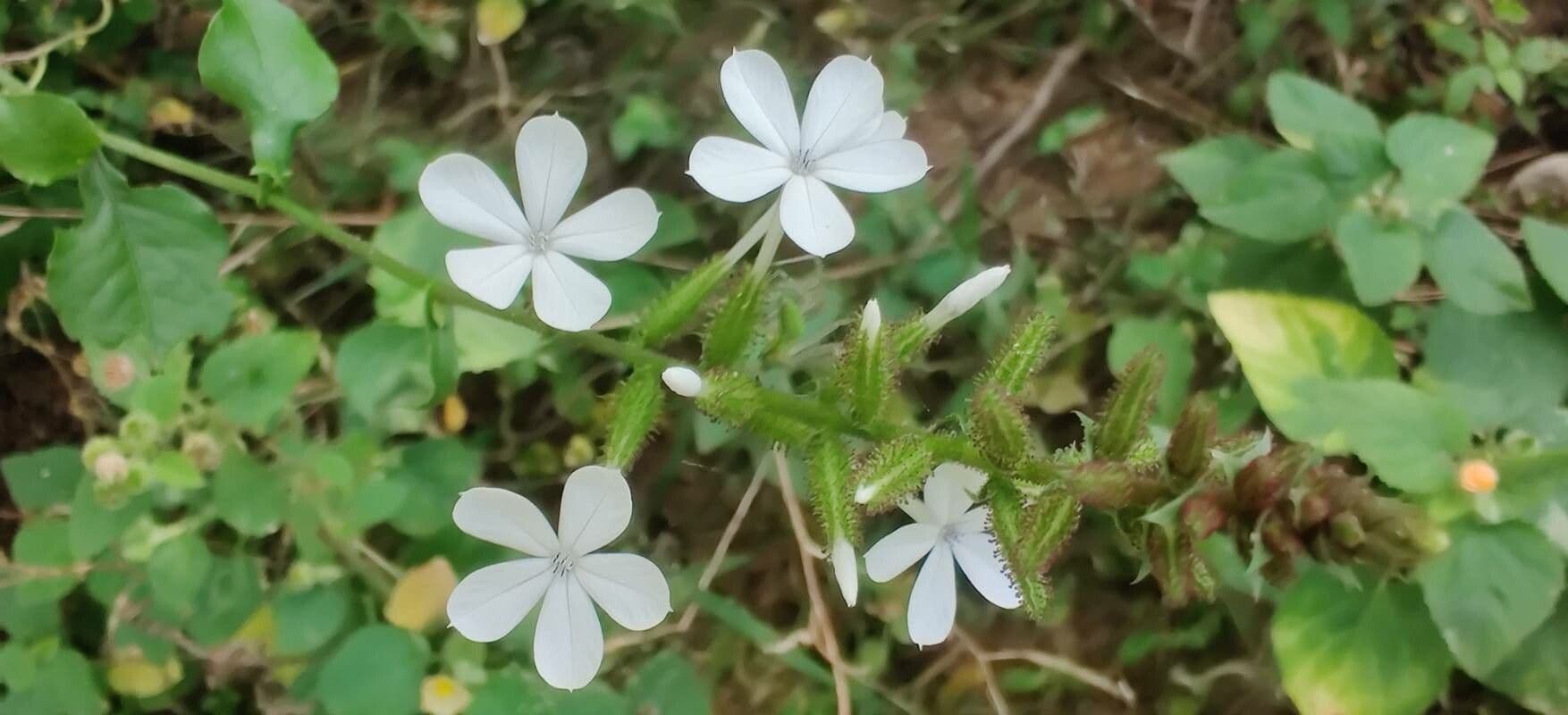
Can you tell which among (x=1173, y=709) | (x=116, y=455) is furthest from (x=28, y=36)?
(x=1173, y=709)

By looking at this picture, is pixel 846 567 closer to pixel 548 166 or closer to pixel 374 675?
pixel 548 166

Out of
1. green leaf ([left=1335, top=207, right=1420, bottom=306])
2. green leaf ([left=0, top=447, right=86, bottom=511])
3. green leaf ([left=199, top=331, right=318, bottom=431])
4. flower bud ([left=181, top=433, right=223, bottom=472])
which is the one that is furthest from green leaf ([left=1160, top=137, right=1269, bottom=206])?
green leaf ([left=0, top=447, right=86, bottom=511])

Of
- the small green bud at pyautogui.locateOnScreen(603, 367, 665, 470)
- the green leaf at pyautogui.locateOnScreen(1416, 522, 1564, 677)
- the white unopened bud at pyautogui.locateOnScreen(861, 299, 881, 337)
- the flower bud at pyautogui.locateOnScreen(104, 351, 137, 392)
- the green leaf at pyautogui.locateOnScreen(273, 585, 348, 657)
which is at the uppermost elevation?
the white unopened bud at pyautogui.locateOnScreen(861, 299, 881, 337)

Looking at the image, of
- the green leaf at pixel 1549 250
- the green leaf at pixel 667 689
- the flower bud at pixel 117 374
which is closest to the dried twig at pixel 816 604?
the green leaf at pixel 667 689

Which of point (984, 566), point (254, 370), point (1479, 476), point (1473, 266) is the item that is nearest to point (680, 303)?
point (984, 566)

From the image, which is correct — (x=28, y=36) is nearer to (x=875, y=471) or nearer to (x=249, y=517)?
(x=249, y=517)

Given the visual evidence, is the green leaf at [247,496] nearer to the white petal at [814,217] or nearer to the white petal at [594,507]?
the white petal at [594,507]

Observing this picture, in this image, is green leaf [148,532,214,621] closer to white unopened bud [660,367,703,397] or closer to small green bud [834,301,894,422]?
white unopened bud [660,367,703,397]
